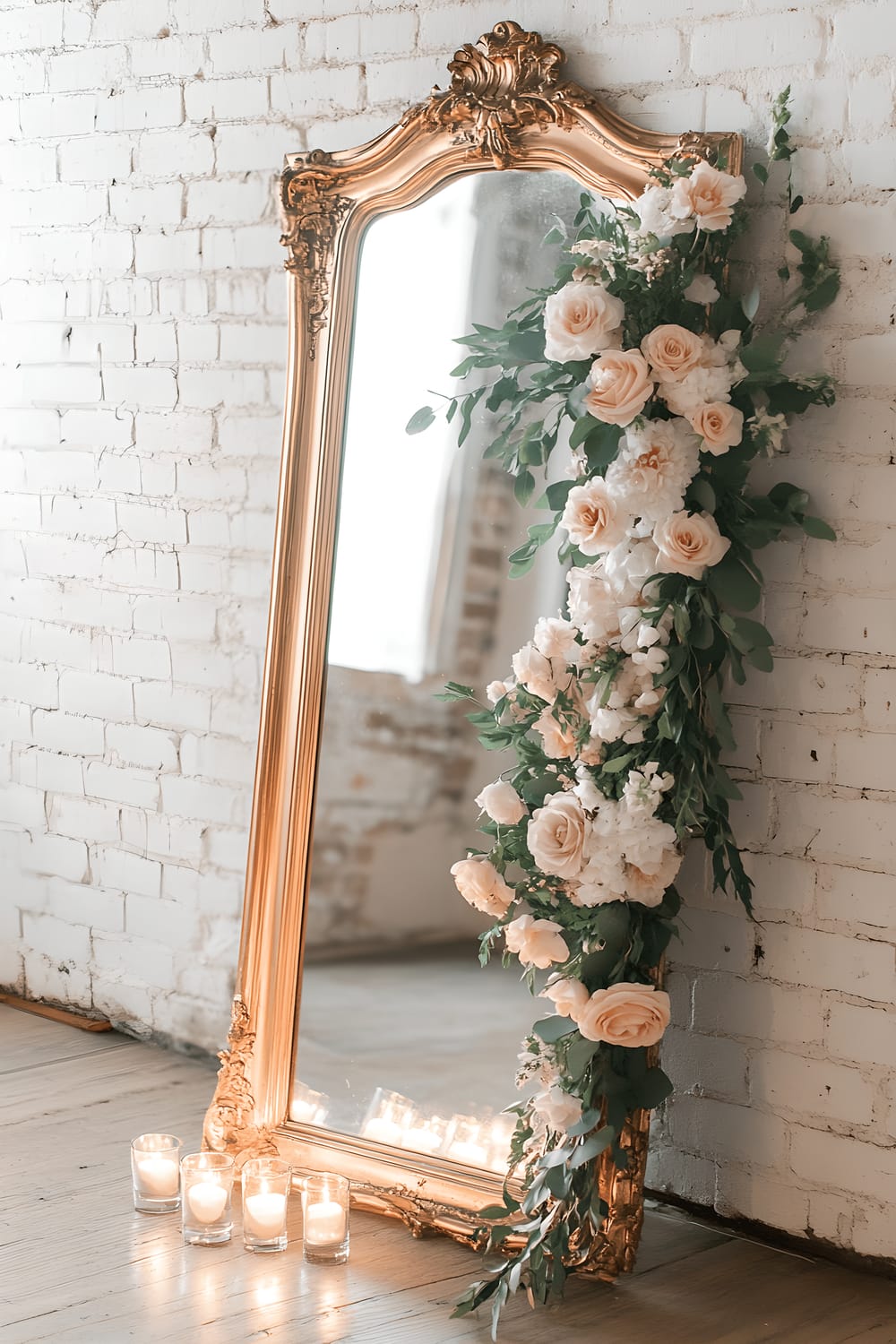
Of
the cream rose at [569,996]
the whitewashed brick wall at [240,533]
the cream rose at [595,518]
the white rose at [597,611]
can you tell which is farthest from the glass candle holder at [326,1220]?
the cream rose at [595,518]

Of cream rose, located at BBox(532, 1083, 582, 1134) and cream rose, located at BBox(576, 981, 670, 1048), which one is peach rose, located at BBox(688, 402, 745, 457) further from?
cream rose, located at BBox(532, 1083, 582, 1134)

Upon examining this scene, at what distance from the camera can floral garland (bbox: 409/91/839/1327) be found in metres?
1.97

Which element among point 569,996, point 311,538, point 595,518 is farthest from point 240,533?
point 569,996

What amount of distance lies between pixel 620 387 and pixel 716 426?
0.14 m

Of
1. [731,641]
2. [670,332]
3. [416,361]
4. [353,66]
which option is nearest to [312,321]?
[416,361]

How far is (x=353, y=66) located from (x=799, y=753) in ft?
4.59

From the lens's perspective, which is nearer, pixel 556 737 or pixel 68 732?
pixel 556 737

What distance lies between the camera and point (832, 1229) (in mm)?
2152

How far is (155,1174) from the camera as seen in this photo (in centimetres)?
223

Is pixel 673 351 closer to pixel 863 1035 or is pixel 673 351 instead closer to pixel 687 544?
pixel 687 544

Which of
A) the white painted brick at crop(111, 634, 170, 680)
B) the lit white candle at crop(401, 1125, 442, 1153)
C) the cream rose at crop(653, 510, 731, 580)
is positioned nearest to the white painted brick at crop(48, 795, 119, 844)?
the white painted brick at crop(111, 634, 170, 680)

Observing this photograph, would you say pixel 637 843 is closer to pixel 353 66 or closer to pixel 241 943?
pixel 241 943

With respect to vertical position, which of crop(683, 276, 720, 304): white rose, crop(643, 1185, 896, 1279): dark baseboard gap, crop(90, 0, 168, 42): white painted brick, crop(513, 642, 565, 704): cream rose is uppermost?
crop(90, 0, 168, 42): white painted brick

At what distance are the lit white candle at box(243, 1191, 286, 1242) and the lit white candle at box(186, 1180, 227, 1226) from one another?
0.16 ft
